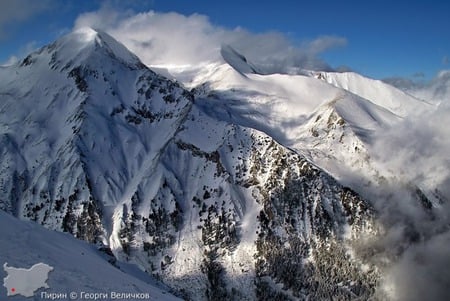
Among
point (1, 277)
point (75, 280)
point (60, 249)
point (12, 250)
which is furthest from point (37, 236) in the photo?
point (1, 277)

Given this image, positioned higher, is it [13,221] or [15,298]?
[13,221]

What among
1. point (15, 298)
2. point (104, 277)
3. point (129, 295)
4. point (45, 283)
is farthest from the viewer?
point (104, 277)

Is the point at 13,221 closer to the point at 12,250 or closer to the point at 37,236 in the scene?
the point at 37,236

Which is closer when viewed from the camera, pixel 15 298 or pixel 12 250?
pixel 15 298

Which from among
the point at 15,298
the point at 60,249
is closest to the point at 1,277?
the point at 15,298

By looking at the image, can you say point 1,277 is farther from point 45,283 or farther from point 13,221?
point 13,221

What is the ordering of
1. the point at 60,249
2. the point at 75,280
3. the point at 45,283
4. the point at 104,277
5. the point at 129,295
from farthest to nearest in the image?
the point at 60,249
the point at 104,277
the point at 129,295
the point at 75,280
the point at 45,283

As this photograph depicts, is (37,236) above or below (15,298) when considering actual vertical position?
above

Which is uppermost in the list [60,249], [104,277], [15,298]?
[60,249]

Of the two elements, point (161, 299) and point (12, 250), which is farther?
point (161, 299)
